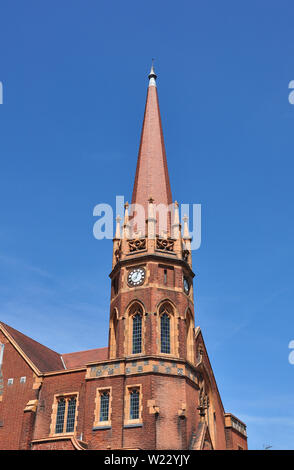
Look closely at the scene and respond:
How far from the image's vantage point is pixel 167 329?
3838cm

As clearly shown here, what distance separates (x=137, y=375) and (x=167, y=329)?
4.13m

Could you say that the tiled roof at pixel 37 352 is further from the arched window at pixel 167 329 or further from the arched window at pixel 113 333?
the arched window at pixel 167 329

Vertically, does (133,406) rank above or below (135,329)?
below

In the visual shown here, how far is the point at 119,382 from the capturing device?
1403 inches

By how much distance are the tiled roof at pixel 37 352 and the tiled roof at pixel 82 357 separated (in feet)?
2.98

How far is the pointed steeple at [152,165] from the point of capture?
46.2 metres

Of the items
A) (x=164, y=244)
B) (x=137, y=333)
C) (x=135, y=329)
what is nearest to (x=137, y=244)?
(x=164, y=244)

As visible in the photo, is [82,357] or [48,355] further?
[82,357]

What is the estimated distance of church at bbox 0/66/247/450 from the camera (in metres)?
34.4

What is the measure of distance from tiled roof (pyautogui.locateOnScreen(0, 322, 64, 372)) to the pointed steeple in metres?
13.8

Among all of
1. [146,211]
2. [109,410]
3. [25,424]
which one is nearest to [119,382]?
[109,410]

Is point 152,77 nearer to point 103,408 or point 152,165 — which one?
point 152,165
